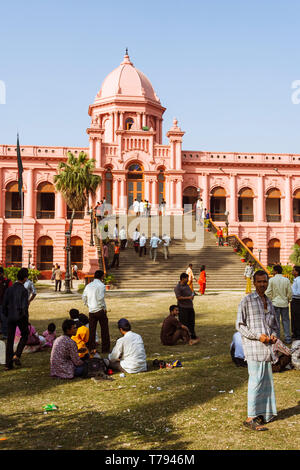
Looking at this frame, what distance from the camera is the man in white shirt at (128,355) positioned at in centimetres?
759

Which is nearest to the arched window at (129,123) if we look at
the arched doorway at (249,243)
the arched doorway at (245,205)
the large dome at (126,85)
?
the large dome at (126,85)

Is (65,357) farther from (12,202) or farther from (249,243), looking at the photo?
(249,243)

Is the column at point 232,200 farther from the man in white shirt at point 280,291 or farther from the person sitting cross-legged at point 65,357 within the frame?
the person sitting cross-legged at point 65,357

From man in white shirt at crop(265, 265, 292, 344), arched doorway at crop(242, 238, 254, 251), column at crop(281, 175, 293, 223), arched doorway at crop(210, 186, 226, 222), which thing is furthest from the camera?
arched doorway at crop(210, 186, 226, 222)

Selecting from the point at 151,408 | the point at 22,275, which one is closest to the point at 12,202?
the point at 22,275

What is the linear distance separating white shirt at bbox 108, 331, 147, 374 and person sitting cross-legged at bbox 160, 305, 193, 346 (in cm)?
205

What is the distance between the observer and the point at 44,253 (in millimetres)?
37562

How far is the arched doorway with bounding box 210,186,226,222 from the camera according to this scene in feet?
131

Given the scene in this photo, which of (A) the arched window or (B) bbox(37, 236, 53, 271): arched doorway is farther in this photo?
(A) the arched window

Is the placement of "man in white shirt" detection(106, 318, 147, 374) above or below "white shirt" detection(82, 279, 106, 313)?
below

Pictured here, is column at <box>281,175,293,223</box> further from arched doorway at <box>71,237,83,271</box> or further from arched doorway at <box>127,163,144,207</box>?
arched doorway at <box>71,237,83,271</box>

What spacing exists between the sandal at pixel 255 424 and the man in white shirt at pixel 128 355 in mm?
2740

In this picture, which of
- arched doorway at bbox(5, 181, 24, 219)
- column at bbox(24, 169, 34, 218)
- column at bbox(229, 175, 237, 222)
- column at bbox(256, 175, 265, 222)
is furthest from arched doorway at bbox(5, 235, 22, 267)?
column at bbox(256, 175, 265, 222)
